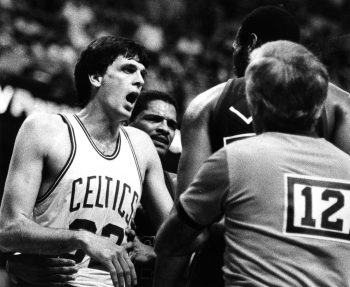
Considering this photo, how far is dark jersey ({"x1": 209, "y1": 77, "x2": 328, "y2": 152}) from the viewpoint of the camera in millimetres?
2896

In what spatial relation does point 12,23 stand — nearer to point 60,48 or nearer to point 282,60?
point 60,48

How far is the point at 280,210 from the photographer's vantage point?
211 centimetres

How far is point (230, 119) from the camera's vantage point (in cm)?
290

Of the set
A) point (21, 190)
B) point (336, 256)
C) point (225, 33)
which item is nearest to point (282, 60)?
point (336, 256)

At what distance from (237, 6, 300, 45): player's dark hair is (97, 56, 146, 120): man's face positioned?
0.86m

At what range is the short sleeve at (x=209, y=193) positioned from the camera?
214 centimetres

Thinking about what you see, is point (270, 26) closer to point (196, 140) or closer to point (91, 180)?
point (196, 140)

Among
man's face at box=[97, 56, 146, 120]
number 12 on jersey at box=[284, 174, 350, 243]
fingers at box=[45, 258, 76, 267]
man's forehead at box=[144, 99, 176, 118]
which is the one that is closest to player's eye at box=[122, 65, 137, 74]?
man's face at box=[97, 56, 146, 120]

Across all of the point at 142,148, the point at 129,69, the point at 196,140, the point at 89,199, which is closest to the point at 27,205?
the point at 89,199

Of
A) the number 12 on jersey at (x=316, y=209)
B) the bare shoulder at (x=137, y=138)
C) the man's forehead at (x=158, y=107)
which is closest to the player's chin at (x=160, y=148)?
the man's forehead at (x=158, y=107)

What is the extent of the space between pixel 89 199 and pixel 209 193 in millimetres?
1339

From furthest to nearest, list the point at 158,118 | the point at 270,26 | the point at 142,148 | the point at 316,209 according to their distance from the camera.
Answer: the point at 158,118
the point at 142,148
the point at 270,26
the point at 316,209

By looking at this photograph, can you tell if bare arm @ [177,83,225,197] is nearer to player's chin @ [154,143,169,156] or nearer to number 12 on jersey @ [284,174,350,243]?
number 12 on jersey @ [284,174,350,243]

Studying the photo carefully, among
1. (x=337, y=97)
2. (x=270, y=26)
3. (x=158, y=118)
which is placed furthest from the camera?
(x=158, y=118)
